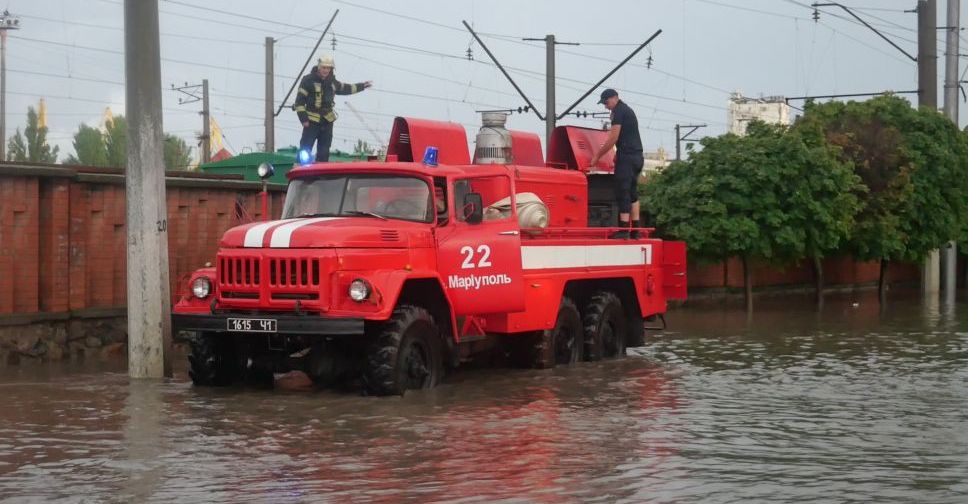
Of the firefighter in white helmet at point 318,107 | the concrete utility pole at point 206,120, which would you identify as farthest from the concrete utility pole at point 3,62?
the firefighter in white helmet at point 318,107

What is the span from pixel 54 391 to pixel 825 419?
759 centimetres

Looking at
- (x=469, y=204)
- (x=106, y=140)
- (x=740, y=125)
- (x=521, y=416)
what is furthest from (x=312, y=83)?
(x=740, y=125)

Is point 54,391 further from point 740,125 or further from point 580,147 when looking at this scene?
point 740,125

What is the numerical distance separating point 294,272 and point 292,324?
541mm

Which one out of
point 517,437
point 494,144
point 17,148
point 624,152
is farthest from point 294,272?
point 17,148

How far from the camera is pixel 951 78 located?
132 feet

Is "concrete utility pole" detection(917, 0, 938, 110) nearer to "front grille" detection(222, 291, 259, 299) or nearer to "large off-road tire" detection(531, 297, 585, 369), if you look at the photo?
"large off-road tire" detection(531, 297, 585, 369)

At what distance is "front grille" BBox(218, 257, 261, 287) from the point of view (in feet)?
44.3

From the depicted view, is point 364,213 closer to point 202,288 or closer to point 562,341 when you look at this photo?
point 202,288

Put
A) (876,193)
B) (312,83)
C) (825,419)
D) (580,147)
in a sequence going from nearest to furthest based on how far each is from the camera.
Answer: (825,419) < (312,83) < (580,147) < (876,193)

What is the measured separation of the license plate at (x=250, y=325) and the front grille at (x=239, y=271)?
37cm

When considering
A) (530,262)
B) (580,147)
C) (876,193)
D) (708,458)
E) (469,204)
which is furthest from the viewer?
(876,193)

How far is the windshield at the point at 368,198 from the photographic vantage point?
14477 millimetres

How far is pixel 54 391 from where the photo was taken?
14.3m
